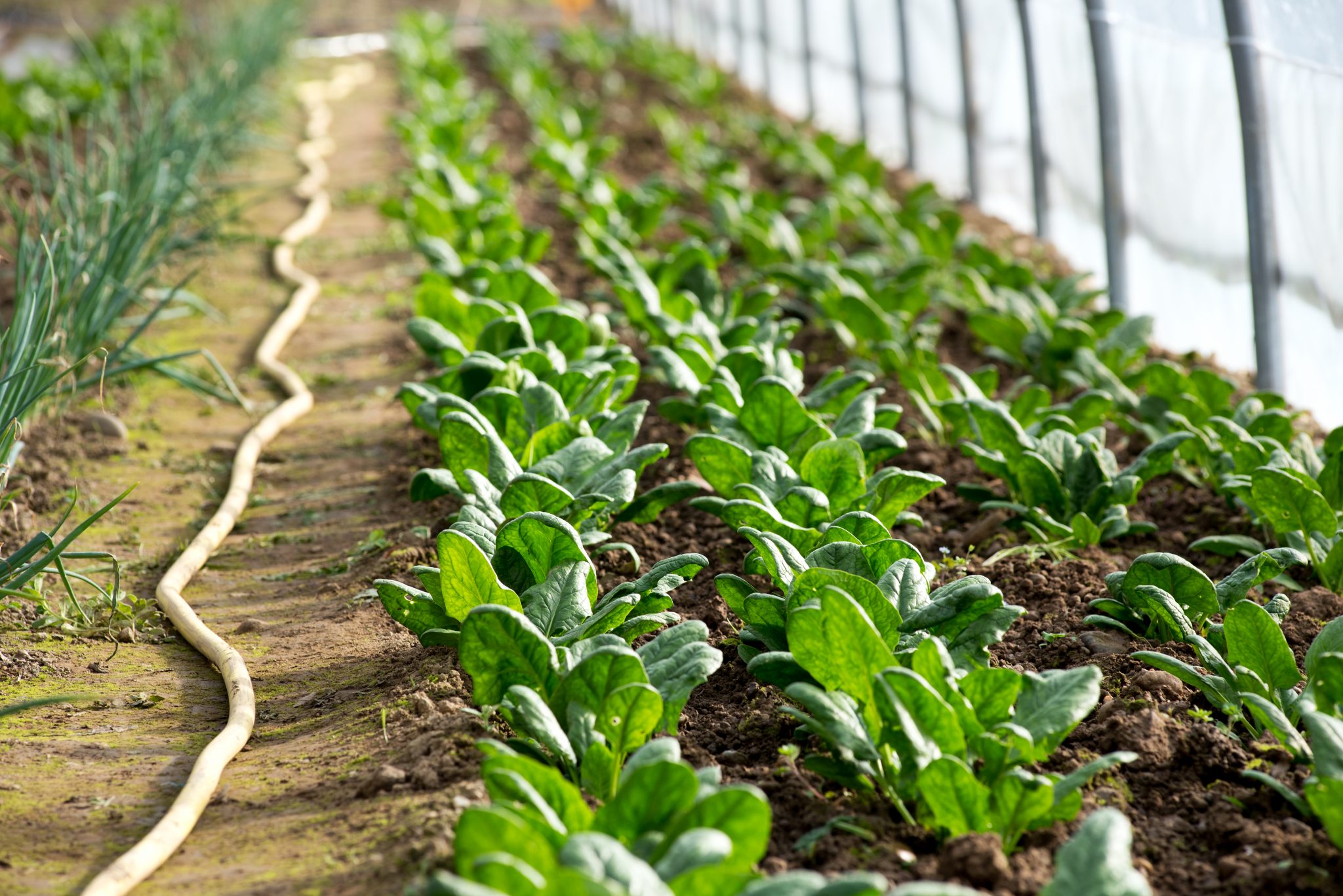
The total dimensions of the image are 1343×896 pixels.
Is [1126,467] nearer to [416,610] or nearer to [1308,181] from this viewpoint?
[1308,181]

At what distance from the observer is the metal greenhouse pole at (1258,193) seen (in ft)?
12.1

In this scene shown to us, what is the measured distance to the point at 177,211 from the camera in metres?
4.34

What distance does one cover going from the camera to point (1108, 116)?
4.68 m

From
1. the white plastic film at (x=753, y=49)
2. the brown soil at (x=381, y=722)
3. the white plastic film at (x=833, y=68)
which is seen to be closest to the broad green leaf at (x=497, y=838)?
the brown soil at (x=381, y=722)

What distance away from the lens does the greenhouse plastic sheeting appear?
11.7 feet

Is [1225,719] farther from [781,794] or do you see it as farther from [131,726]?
[131,726]

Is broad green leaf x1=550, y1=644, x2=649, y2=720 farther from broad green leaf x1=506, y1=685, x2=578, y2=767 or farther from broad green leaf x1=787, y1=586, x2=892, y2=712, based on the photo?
broad green leaf x1=787, y1=586, x2=892, y2=712

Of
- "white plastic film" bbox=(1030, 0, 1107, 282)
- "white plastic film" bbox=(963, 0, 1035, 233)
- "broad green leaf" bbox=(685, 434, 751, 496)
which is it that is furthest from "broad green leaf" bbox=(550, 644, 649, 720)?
"white plastic film" bbox=(963, 0, 1035, 233)

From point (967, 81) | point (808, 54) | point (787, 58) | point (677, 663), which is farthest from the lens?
point (787, 58)

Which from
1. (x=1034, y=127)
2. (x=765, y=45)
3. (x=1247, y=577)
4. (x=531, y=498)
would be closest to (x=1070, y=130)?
(x=1034, y=127)

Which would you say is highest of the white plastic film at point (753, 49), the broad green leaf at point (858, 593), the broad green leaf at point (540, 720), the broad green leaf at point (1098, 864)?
the broad green leaf at point (1098, 864)

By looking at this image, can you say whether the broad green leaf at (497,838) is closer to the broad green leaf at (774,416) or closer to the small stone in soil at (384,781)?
the small stone in soil at (384,781)

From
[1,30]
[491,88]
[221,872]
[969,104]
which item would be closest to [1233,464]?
[221,872]

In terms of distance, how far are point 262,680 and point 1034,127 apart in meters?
4.29
